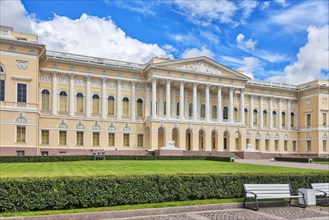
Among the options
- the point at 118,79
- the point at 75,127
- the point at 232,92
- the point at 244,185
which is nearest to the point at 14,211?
the point at 244,185

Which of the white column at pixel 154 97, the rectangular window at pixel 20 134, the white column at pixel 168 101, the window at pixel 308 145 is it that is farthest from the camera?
the window at pixel 308 145

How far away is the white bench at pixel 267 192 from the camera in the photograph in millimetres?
12219

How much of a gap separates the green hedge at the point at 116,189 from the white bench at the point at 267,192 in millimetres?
788

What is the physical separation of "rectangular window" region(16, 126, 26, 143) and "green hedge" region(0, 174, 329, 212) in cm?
3394

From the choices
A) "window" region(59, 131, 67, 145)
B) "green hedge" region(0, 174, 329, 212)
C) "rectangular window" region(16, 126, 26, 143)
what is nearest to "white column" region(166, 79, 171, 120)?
"window" region(59, 131, 67, 145)

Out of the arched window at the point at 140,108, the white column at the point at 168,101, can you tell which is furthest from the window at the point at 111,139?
the white column at the point at 168,101

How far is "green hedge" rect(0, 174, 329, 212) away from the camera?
33.1ft

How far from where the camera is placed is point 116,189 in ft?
37.0

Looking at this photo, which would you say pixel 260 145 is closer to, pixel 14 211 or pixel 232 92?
pixel 232 92

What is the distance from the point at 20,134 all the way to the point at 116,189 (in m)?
34.3

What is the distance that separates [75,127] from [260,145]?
37336 mm

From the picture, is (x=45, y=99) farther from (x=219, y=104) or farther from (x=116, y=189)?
(x=116, y=189)

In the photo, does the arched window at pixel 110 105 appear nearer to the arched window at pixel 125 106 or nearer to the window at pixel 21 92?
the arched window at pixel 125 106

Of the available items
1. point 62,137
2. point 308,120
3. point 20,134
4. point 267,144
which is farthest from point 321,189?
point 308,120
